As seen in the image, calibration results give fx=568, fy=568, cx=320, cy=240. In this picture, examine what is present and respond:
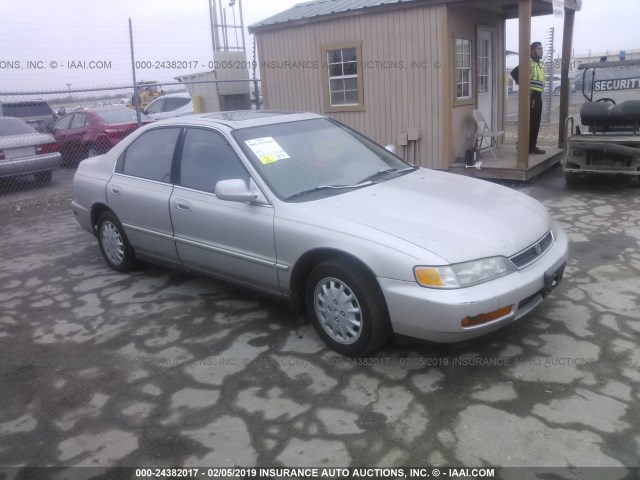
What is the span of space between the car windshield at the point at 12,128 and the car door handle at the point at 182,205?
7.54 meters

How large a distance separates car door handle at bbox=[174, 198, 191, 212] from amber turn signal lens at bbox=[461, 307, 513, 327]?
7.85 ft

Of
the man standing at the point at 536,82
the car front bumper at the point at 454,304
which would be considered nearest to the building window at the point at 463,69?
the man standing at the point at 536,82

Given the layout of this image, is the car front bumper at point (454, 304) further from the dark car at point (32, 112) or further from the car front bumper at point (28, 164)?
the dark car at point (32, 112)

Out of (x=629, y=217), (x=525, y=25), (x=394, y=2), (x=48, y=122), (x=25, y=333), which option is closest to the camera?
(x=25, y=333)

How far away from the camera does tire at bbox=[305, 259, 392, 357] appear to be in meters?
3.45

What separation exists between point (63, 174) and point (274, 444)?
442 inches

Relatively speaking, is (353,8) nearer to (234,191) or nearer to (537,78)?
(537,78)

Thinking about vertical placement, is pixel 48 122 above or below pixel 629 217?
above

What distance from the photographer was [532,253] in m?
3.62

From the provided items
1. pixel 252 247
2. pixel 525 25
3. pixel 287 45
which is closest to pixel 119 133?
pixel 287 45

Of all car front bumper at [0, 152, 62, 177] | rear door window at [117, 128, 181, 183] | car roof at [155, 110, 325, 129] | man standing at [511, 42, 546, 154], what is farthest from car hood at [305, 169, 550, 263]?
car front bumper at [0, 152, 62, 177]

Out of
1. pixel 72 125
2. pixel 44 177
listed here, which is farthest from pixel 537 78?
pixel 72 125

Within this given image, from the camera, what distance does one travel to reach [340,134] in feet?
16.0

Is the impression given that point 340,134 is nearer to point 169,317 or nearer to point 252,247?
point 252,247
